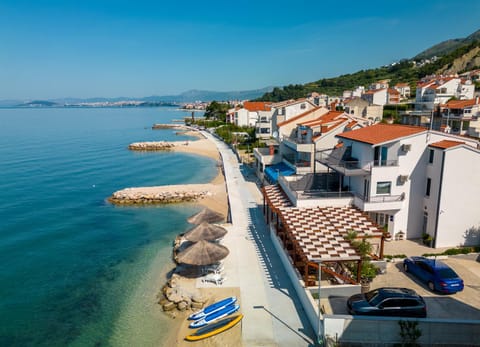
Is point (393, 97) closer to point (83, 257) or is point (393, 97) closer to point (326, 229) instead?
point (326, 229)

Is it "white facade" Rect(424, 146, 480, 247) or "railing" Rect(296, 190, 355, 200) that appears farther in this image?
"railing" Rect(296, 190, 355, 200)

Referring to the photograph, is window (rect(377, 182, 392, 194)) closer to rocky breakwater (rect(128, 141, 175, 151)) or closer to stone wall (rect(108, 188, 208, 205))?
stone wall (rect(108, 188, 208, 205))

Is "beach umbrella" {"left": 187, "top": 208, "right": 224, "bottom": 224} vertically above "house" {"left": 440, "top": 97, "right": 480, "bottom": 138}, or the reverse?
"house" {"left": 440, "top": 97, "right": 480, "bottom": 138}

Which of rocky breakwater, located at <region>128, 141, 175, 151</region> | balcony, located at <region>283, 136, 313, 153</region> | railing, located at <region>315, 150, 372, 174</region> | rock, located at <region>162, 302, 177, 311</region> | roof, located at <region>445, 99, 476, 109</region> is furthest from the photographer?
rocky breakwater, located at <region>128, 141, 175, 151</region>

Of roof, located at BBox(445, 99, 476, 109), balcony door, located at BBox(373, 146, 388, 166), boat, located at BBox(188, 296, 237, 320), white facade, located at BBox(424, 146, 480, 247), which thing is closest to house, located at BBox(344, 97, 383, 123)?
roof, located at BBox(445, 99, 476, 109)

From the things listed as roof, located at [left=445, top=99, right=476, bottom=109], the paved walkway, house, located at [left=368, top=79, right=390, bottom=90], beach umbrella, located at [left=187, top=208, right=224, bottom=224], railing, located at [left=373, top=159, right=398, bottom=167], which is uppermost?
house, located at [left=368, top=79, right=390, bottom=90]

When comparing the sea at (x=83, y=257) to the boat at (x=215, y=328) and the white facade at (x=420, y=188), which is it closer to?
the boat at (x=215, y=328)

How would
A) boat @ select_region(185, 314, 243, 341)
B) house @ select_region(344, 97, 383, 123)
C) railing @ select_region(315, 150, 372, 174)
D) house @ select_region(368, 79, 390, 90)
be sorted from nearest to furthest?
boat @ select_region(185, 314, 243, 341) < railing @ select_region(315, 150, 372, 174) < house @ select_region(344, 97, 383, 123) < house @ select_region(368, 79, 390, 90)
